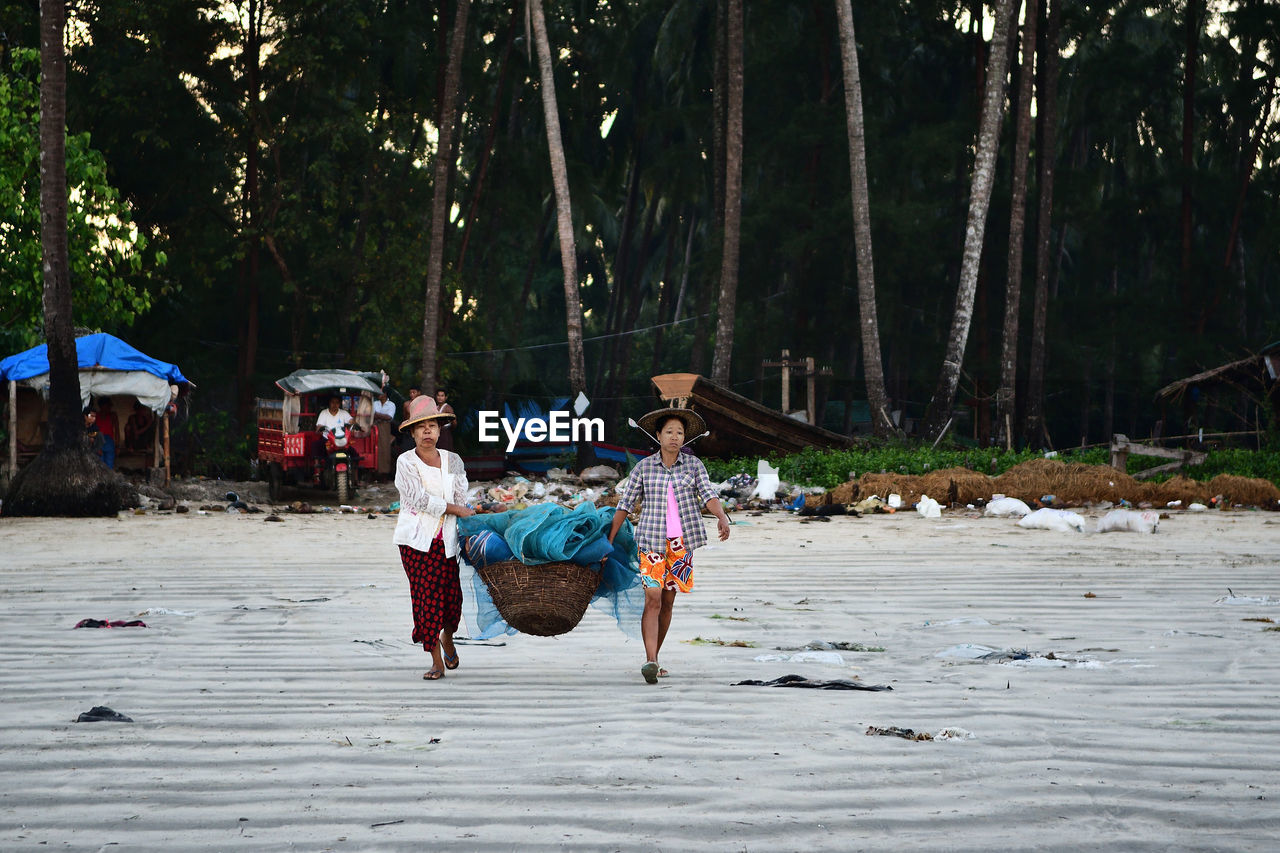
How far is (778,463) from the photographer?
73.9 feet

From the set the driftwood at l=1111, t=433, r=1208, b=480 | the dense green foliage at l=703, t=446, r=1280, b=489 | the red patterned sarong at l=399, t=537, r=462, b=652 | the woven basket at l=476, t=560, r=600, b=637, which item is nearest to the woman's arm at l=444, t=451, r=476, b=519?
the red patterned sarong at l=399, t=537, r=462, b=652

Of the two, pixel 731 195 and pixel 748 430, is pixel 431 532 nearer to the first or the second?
pixel 748 430

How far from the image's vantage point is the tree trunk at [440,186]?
25.8 metres

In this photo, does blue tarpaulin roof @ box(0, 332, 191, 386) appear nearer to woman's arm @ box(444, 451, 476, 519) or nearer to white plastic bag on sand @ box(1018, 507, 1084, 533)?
white plastic bag on sand @ box(1018, 507, 1084, 533)

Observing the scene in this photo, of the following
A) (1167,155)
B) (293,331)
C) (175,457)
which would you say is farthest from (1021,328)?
(175,457)

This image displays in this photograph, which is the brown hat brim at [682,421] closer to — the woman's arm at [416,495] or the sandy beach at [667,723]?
the woman's arm at [416,495]

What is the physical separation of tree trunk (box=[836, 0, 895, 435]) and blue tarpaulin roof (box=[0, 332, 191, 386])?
12.1m

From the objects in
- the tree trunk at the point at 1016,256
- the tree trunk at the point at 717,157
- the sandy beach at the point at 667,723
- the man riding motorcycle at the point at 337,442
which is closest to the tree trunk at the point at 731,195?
the tree trunk at the point at 717,157

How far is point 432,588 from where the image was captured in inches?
262

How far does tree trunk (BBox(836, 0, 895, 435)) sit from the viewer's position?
24188 millimetres

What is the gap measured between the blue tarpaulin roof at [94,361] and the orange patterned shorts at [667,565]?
1557 centimetres

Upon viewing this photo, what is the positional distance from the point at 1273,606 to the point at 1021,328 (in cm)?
2795

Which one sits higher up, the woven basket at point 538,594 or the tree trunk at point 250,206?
the tree trunk at point 250,206

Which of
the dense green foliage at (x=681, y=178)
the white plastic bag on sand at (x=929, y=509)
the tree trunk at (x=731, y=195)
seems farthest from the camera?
the dense green foliage at (x=681, y=178)
